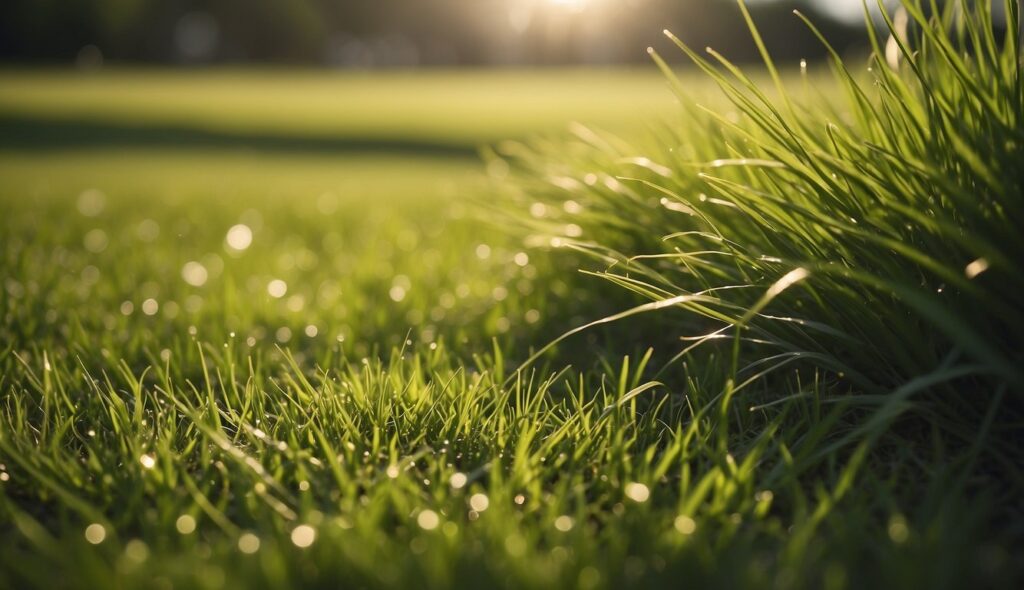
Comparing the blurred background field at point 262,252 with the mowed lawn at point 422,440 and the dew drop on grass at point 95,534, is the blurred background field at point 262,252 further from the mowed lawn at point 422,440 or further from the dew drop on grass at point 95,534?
the dew drop on grass at point 95,534

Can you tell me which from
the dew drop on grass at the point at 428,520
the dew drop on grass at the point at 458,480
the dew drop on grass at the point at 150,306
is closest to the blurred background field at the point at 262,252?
the dew drop on grass at the point at 150,306

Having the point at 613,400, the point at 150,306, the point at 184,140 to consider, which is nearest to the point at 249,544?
the point at 613,400

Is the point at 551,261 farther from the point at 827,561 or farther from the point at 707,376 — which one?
the point at 827,561

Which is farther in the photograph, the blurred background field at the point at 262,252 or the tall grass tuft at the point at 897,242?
the blurred background field at the point at 262,252

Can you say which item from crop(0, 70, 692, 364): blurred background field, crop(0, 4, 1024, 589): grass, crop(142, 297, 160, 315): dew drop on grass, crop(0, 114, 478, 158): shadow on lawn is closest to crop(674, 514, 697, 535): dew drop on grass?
crop(0, 4, 1024, 589): grass

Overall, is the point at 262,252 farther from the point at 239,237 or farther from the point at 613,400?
the point at 613,400

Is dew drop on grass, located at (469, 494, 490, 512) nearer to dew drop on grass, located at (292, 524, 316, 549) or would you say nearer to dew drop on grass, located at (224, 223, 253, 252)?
dew drop on grass, located at (292, 524, 316, 549)
